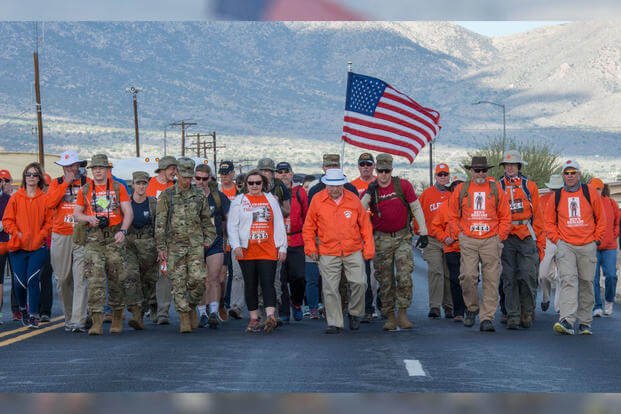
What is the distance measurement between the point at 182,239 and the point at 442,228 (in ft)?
12.0

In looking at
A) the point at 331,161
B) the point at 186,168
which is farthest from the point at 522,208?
the point at 186,168

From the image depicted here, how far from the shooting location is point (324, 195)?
14.8m

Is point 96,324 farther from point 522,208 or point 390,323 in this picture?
point 522,208

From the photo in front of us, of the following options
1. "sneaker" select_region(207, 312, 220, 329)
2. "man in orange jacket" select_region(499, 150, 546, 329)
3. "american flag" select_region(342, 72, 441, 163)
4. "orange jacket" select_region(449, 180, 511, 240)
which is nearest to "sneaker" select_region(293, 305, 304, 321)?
"sneaker" select_region(207, 312, 220, 329)

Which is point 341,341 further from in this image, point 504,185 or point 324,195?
point 504,185

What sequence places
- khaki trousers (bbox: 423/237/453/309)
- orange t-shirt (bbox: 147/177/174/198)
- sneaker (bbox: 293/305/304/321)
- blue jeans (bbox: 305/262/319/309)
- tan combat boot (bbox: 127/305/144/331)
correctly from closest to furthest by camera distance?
tan combat boot (bbox: 127/305/144/331), orange t-shirt (bbox: 147/177/174/198), sneaker (bbox: 293/305/304/321), blue jeans (bbox: 305/262/319/309), khaki trousers (bbox: 423/237/453/309)

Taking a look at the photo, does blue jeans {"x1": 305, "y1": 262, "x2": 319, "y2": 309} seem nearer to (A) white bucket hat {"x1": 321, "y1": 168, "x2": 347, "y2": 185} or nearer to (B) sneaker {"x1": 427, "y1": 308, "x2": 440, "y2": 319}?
(B) sneaker {"x1": 427, "y1": 308, "x2": 440, "y2": 319}

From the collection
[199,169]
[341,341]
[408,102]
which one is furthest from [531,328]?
[408,102]

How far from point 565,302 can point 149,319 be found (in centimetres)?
562

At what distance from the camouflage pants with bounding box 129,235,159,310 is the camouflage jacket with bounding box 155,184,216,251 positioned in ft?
2.33

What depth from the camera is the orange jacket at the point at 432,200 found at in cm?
1733

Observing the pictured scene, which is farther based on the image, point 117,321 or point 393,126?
point 393,126

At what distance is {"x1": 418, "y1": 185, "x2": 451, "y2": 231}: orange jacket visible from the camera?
56.9 ft

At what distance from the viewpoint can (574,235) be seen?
578 inches
